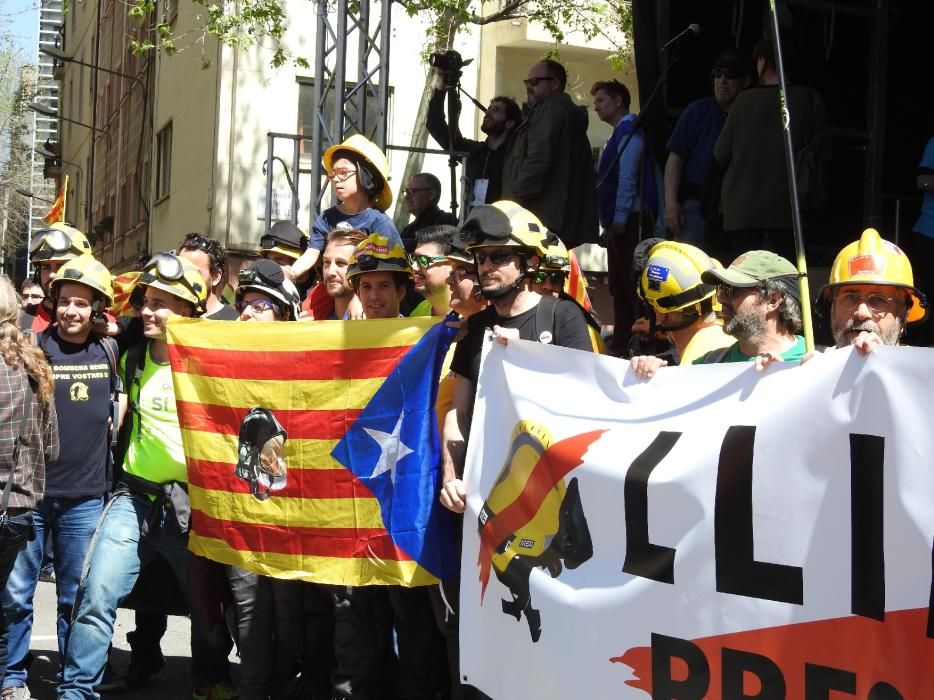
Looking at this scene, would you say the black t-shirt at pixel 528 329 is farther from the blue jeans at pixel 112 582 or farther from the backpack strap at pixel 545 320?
the blue jeans at pixel 112 582

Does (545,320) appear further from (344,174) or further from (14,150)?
(14,150)

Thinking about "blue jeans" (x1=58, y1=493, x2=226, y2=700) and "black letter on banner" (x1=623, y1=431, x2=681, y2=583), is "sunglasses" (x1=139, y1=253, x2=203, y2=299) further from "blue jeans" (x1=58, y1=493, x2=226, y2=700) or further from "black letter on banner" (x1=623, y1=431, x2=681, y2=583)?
"black letter on banner" (x1=623, y1=431, x2=681, y2=583)

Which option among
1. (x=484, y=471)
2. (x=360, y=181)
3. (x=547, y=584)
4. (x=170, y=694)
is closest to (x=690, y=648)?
(x=547, y=584)

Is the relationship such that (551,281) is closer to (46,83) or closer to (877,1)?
(877,1)

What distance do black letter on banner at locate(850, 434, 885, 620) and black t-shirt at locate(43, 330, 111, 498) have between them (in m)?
3.87

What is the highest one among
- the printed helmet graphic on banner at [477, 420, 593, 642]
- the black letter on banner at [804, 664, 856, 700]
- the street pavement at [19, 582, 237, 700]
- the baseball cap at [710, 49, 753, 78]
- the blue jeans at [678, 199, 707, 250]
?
the baseball cap at [710, 49, 753, 78]

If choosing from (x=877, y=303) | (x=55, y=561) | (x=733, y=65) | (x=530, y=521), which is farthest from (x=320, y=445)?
(x=733, y=65)

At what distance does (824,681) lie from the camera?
3.38 m

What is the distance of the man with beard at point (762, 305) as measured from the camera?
4.41 meters

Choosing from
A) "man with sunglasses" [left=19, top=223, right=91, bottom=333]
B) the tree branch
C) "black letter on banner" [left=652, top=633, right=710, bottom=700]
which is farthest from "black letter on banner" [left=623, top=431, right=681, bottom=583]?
the tree branch

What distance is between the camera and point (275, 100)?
1792 centimetres

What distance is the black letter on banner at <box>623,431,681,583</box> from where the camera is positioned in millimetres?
3947

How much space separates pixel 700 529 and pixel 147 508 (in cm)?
315

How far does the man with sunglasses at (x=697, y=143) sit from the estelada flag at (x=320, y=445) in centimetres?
336
